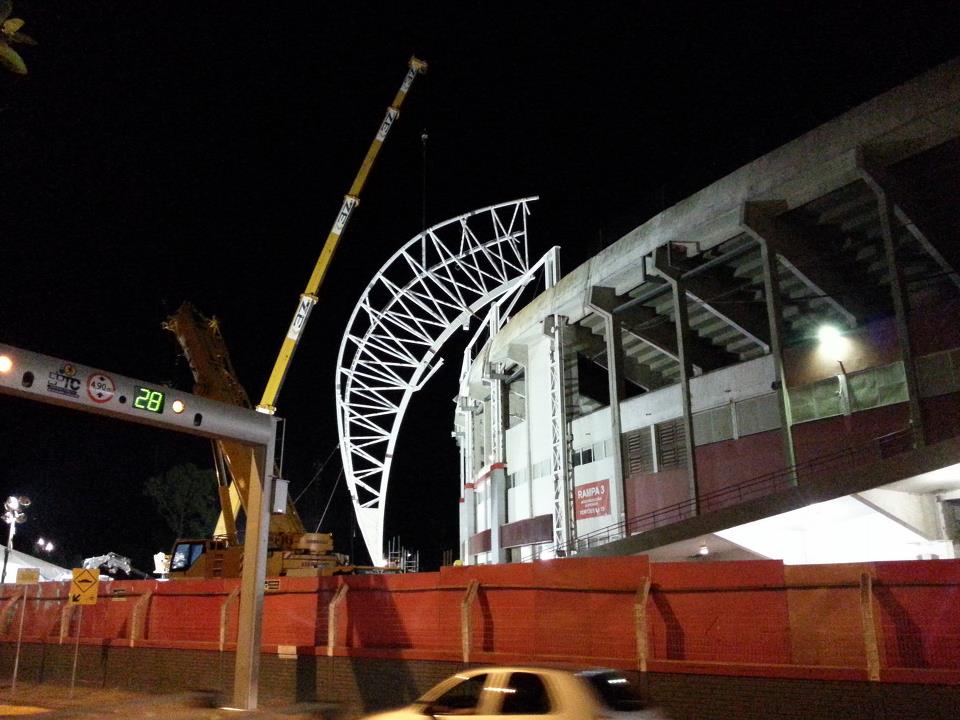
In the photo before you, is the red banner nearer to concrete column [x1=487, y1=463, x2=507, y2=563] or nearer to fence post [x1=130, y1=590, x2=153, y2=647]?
concrete column [x1=487, y1=463, x2=507, y2=563]

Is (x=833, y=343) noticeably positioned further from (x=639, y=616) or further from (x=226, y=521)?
(x=226, y=521)

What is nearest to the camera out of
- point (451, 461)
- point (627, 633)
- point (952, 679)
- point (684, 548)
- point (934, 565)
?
point (952, 679)

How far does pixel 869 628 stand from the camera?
393 inches

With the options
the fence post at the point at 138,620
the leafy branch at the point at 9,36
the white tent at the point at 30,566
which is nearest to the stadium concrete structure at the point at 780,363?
the fence post at the point at 138,620

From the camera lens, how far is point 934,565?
998 cm

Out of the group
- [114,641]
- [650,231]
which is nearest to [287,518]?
[114,641]

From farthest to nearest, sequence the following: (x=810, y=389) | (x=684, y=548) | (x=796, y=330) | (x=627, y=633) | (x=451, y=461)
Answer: (x=451, y=461) → (x=796, y=330) → (x=810, y=389) → (x=684, y=548) → (x=627, y=633)

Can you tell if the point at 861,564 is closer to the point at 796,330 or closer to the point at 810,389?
the point at 810,389

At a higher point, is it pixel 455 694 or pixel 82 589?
pixel 82 589

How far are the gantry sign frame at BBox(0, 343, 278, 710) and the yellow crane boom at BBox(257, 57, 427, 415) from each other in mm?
15344

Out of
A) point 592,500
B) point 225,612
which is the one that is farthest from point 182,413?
point 592,500

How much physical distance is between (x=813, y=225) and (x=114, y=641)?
24713mm

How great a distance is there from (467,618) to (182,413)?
229 inches

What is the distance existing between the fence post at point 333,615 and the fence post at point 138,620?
19.7ft
